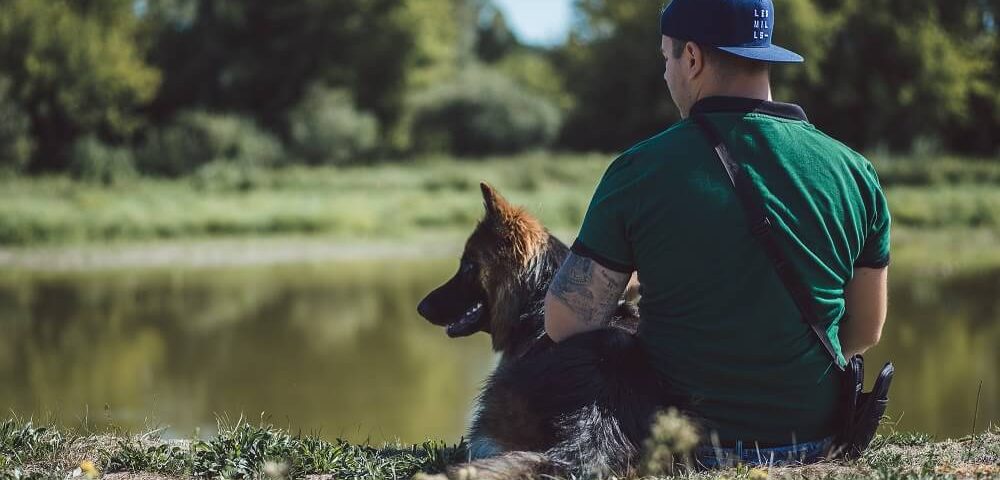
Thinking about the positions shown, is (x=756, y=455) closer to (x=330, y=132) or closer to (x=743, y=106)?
(x=743, y=106)

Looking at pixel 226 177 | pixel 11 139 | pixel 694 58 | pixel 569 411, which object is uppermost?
pixel 694 58

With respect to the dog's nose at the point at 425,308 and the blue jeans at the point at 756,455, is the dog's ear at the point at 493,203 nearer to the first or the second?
the dog's nose at the point at 425,308

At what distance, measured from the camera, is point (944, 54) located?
33281 mm

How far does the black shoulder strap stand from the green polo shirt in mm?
19

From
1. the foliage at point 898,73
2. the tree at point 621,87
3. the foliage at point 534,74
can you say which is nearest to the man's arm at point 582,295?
the tree at point 621,87

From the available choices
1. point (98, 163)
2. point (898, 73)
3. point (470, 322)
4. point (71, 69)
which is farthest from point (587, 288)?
point (898, 73)

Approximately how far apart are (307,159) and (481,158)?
5597 millimetres

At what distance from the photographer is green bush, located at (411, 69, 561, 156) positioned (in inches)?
1423

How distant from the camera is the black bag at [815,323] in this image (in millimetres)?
3098

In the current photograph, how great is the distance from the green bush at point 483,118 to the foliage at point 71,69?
9959mm

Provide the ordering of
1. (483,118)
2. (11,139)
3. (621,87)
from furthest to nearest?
1. (621,87)
2. (483,118)
3. (11,139)

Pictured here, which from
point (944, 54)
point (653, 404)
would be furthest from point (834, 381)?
point (944, 54)

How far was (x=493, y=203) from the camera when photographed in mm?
4098

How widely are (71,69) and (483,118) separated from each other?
43.5 feet
